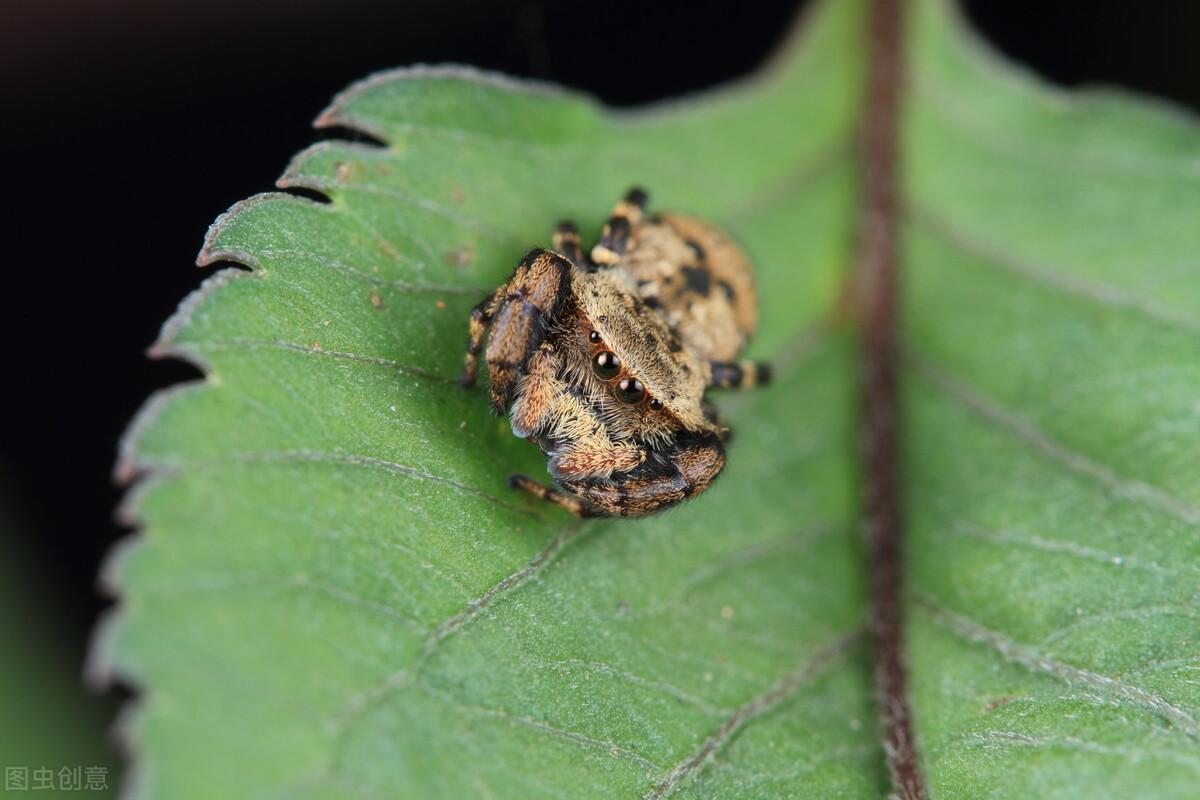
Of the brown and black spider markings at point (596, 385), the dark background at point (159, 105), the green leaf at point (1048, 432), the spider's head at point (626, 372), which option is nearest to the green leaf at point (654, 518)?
the green leaf at point (1048, 432)

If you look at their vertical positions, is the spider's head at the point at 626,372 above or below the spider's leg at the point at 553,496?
above

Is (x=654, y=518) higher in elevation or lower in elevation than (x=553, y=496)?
lower

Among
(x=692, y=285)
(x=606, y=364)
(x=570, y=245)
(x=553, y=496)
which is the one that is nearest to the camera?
(x=553, y=496)

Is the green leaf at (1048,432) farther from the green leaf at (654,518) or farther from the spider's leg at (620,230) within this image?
the spider's leg at (620,230)

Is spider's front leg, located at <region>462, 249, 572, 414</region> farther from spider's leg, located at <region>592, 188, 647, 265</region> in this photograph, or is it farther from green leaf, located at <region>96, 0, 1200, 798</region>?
spider's leg, located at <region>592, 188, 647, 265</region>

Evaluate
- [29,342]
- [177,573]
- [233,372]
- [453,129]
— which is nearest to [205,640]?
[177,573]

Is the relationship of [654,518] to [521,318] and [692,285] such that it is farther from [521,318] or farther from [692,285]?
[692,285]

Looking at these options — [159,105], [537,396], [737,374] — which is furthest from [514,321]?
[159,105]
